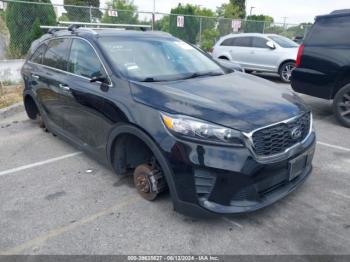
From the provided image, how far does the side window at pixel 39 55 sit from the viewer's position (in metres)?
4.84

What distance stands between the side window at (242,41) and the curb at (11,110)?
7707 mm

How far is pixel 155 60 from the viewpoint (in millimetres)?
3643

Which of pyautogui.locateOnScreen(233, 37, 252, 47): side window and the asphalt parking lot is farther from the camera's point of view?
pyautogui.locateOnScreen(233, 37, 252, 47): side window

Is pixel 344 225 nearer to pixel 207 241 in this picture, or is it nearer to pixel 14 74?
pixel 207 241

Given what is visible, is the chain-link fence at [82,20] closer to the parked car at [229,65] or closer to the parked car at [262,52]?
the parked car at [262,52]

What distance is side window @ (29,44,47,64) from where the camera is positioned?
4.84m

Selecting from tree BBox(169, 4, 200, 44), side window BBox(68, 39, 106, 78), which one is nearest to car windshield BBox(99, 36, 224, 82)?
side window BBox(68, 39, 106, 78)

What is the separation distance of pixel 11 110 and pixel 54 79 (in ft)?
9.35

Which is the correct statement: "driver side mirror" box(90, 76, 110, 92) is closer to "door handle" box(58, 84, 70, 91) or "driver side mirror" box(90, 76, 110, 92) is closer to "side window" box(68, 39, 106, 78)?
"side window" box(68, 39, 106, 78)

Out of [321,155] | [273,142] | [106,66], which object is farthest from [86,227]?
[321,155]

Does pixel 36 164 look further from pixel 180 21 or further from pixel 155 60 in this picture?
pixel 180 21

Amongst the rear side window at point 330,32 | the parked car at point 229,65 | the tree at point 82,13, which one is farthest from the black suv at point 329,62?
the tree at point 82,13

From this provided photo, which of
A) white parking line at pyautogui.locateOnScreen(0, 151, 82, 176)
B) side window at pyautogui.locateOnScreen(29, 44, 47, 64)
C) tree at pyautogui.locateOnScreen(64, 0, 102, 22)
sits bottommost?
white parking line at pyautogui.locateOnScreen(0, 151, 82, 176)

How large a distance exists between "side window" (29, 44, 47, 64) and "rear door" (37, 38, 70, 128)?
136 millimetres
